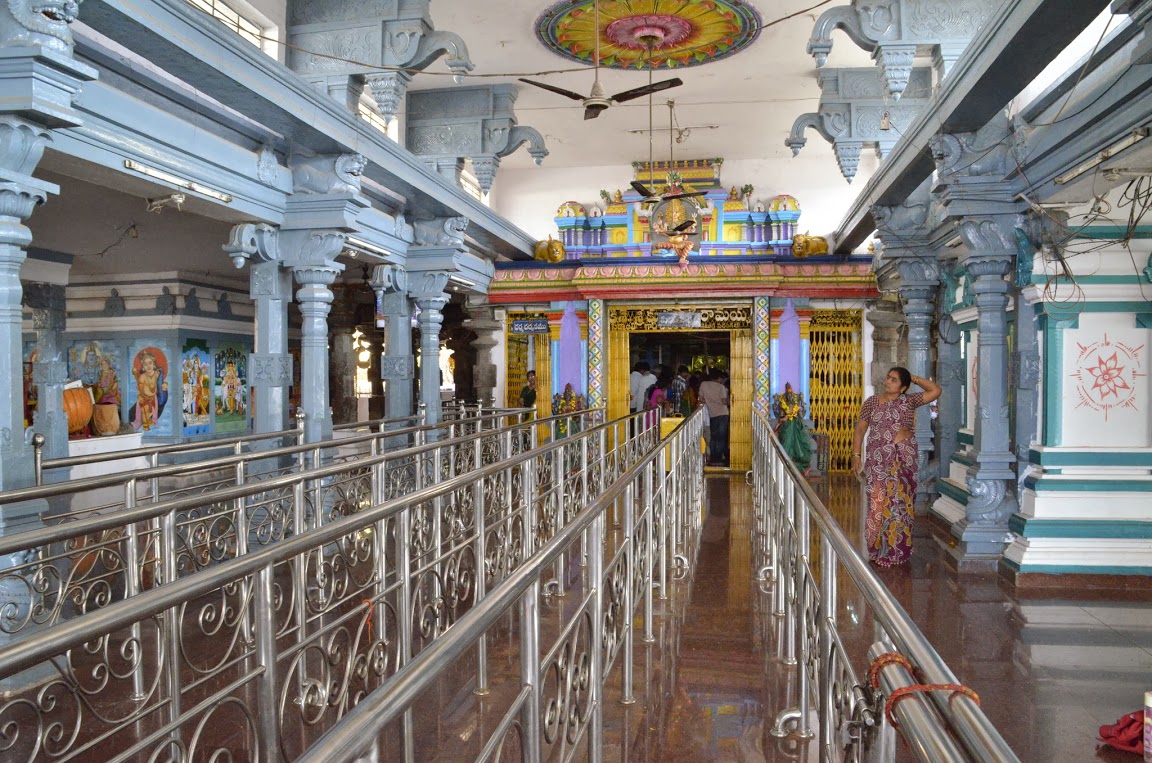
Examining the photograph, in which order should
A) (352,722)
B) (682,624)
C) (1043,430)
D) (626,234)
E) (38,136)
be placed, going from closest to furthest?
(352,722), (38,136), (682,624), (1043,430), (626,234)

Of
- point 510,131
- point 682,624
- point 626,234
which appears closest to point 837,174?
point 626,234

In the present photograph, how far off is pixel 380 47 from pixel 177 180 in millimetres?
2606

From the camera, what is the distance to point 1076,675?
A: 4.16 meters

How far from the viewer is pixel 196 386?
1313 centimetres

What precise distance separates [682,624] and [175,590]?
341 centimetres

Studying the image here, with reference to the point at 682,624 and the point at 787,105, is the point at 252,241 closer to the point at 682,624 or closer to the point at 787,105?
the point at 682,624

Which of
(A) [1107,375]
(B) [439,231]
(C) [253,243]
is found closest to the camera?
(A) [1107,375]

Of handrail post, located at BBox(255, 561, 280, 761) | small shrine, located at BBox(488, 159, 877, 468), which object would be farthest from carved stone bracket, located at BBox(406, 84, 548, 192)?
handrail post, located at BBox(255, 561, 280, 761)

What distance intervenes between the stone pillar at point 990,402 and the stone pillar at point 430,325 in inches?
222

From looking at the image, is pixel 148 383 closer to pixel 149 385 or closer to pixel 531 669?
pixel 149 385

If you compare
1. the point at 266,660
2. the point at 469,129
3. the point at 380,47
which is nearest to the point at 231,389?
the point at 469,129

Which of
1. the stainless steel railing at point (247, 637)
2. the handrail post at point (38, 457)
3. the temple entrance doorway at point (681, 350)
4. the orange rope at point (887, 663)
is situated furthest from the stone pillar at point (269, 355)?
the temple entrance doorway at point (681, 350)

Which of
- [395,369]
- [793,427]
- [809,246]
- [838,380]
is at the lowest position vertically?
[793,427]

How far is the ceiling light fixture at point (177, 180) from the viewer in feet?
17.1
